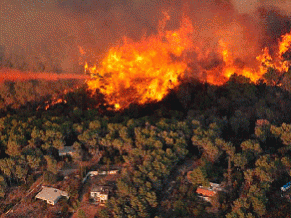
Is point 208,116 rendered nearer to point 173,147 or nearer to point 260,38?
point 173,147

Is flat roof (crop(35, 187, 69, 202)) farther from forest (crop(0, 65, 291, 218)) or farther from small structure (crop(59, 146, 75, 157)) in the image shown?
small structure (crop(59, 146, 75, 157))

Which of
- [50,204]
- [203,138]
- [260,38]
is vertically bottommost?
[50,204]

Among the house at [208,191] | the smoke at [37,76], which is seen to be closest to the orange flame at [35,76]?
the smoke at [37,76]

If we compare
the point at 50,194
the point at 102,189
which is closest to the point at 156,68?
the point at 102,189

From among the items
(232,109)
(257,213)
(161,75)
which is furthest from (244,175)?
(161,75)

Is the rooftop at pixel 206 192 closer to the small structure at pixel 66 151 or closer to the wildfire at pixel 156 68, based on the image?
the small structure at pixel 66 151

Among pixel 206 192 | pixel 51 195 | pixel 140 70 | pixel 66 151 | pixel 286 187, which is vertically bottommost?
pixel 51 195

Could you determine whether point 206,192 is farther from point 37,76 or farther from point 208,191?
point 37,76
